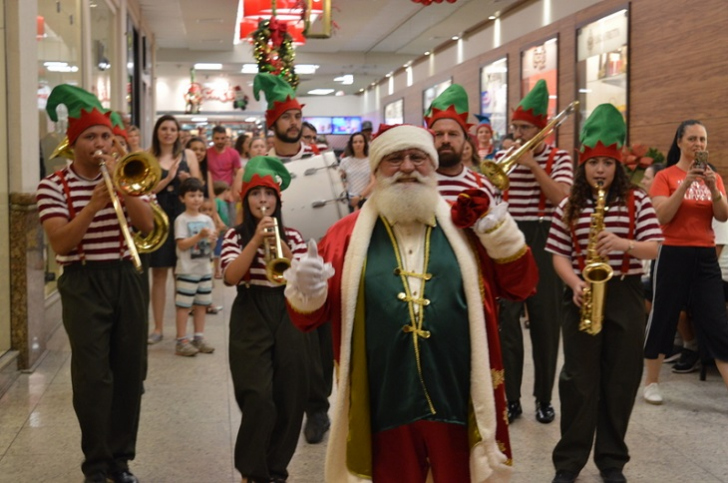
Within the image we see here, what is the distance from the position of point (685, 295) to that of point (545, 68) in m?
6.59

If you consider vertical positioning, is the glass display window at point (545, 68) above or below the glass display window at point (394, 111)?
below

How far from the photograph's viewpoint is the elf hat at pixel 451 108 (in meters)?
4.89

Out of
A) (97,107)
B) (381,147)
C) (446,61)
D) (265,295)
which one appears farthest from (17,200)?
(446,61)

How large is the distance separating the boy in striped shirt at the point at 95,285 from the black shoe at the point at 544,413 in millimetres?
2577

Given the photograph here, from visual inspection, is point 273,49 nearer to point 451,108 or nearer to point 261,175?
point 451,108

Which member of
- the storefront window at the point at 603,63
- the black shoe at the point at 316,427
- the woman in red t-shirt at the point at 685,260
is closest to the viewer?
the black shoe at the point at 316,427

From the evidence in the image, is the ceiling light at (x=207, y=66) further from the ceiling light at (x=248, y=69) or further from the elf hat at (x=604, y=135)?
the elf hat at (x=604, y=135)

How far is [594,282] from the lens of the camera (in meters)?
4.45

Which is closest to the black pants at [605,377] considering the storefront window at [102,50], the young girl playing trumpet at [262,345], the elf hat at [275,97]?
the young girl playing trumpet at [262,345]

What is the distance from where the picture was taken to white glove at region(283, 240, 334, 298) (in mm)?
2982

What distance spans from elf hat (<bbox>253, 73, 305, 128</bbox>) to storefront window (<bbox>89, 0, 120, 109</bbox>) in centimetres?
632

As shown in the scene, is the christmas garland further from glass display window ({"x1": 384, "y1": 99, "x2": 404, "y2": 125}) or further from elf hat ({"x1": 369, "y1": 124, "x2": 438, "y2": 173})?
glass display window ({"x1": 384, "y1": 99, "x2": 404, "y2": 125})

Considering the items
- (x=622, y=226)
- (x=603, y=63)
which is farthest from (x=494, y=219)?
(x=603, y=63)

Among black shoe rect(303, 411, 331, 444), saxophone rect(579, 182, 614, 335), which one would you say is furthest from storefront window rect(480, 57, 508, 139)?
saxophone rect(579, 182, 614, 335)
